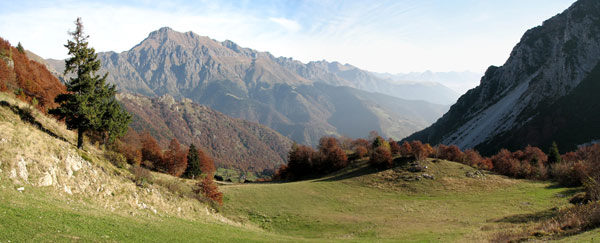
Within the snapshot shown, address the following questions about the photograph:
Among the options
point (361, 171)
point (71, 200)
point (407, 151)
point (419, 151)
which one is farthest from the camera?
point (407, 151)

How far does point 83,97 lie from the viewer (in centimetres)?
3609

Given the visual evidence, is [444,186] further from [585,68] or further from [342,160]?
[585,68]

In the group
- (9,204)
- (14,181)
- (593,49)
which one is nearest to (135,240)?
(9,204)

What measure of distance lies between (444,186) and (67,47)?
243 feet

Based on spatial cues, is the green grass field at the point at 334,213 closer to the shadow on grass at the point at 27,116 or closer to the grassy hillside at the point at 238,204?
the grassy hillside at the point at 238,204

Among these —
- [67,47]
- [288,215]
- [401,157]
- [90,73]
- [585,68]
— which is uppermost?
[585,68]

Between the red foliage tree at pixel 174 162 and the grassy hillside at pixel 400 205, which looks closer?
the grassy hillside at pixel 400 205

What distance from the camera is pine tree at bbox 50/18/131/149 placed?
3600 cm

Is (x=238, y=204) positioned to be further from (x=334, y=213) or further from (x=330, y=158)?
(x=330, y=158)

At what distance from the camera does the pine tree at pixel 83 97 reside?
36.0 metres

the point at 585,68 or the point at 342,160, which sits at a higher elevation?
the point at 585,68

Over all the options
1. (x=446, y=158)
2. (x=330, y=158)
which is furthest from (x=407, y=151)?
(x=330, y=158)

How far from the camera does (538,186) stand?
228 ft

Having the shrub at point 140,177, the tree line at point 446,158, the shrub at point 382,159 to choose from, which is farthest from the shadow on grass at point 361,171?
the shrub at point 140,177
